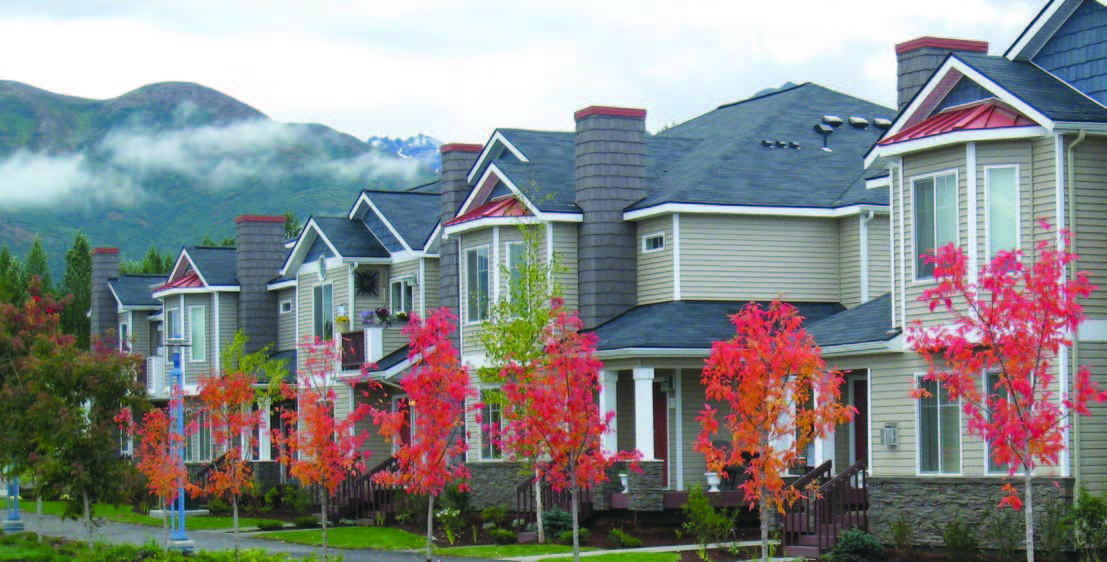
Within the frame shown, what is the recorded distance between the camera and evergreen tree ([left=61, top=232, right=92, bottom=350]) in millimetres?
66500

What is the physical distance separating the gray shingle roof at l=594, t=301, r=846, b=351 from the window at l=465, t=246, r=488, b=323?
3245mm

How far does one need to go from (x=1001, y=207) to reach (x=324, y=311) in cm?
2457

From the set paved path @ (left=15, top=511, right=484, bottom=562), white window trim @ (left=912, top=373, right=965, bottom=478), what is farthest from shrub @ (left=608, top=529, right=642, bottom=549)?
white window trim @ (left=912, top=373, right=965, bottom=478)

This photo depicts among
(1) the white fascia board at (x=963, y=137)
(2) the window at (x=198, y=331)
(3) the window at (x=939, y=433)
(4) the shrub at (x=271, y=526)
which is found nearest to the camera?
(1) the white fascia board at (x=963, y=137)

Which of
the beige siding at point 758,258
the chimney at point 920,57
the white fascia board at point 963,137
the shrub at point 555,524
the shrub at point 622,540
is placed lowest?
the shrub at point 622,540

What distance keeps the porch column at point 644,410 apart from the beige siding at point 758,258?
256 cm

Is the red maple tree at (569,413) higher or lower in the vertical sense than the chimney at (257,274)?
lower

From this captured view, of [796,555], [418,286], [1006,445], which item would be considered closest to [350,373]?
[418,286]

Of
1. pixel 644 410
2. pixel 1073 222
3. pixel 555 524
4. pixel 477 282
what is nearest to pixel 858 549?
pixel 1073 222

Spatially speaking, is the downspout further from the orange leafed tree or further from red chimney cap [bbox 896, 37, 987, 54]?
red chimney cap [bbox 896, 37, 987, 54]

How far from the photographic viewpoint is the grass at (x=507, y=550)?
1134 inches

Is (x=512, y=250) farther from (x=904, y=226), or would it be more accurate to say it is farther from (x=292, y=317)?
(x=292, y=317)

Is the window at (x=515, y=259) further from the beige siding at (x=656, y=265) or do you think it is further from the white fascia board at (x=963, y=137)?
the white fascia board at (x=963, y=137)

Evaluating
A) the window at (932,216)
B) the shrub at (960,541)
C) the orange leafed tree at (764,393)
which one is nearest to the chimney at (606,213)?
the window at (932,216)
